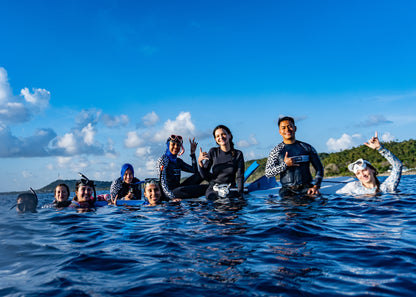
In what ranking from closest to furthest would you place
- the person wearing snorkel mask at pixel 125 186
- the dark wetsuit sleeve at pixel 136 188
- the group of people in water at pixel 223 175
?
the group of people in water at pixel 223 175 < the person wearing snorkel mask at pixel 125 186 < the dark wetsuit sleeve at pixel 136 188

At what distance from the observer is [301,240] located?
4.43 meters

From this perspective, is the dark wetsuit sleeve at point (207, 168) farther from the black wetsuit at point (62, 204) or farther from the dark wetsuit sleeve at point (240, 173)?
the black wetsuit at point (62, 204)

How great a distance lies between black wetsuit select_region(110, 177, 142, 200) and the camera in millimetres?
11125

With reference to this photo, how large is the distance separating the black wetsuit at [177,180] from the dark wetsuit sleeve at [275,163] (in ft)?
9.13

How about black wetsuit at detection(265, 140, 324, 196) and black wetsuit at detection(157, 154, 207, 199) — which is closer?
black wetsuit at detection(265, 140, 324, 196)

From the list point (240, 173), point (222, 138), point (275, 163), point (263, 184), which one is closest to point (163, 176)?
point (222, 138)

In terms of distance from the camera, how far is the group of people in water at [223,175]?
855 centimetres

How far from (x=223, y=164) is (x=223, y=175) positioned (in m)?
0.37

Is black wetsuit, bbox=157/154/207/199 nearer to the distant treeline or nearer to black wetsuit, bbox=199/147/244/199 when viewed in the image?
black wetsuit, bbox=199/147/244/199

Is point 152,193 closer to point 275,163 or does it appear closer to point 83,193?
point 83,193

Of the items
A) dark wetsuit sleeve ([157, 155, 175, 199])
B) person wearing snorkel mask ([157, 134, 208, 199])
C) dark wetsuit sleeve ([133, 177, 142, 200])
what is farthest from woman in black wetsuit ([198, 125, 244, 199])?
dark wetsuit sleeve ([133, 177, 142, 200])

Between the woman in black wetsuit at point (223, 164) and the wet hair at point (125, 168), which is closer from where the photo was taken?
the woman in black wetsuit at point (223, 164)

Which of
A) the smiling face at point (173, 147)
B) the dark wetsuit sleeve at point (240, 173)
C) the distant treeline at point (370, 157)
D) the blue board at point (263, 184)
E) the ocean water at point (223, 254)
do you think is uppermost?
the distant treeline at point (370, 157)

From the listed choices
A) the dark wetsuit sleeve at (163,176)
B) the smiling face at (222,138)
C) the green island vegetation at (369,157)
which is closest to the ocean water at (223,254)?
the smiling face at (222,138)
